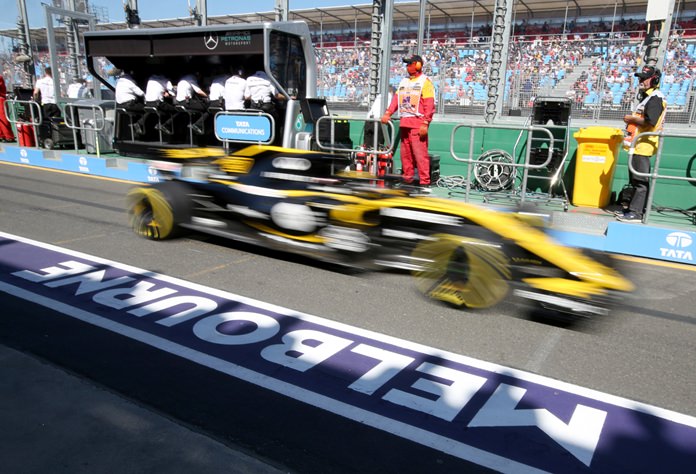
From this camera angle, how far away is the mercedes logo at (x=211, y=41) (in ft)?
33.1

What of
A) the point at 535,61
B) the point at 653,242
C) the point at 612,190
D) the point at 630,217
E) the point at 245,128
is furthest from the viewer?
the point at 535,61

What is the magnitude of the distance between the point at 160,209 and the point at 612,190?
6878 mm

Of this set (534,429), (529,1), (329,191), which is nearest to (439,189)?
(329,191)

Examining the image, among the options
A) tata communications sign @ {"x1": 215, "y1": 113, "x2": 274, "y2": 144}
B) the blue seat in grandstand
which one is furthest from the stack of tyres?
the blue seat in grandstand

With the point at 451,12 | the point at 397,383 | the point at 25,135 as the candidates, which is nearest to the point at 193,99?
the point at 25,135

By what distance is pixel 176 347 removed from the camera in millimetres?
3387

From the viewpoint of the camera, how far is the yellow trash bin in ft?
25.4

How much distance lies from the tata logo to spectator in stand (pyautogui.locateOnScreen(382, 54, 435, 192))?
3.58 meters

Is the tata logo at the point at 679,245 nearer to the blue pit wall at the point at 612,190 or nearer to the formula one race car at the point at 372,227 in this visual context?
the blue pit wall at the point at 612,190

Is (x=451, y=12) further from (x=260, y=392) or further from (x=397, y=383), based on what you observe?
(x=260, y=392)

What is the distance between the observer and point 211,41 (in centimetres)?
1014

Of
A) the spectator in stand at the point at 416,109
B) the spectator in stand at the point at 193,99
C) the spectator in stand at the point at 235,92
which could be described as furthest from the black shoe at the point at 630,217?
the spectator in stand at the point at 193,99

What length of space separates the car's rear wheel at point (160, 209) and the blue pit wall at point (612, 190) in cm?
57

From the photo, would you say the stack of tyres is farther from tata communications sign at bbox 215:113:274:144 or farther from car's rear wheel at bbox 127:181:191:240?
car's rear wheel at bbox 127:181:191:240
